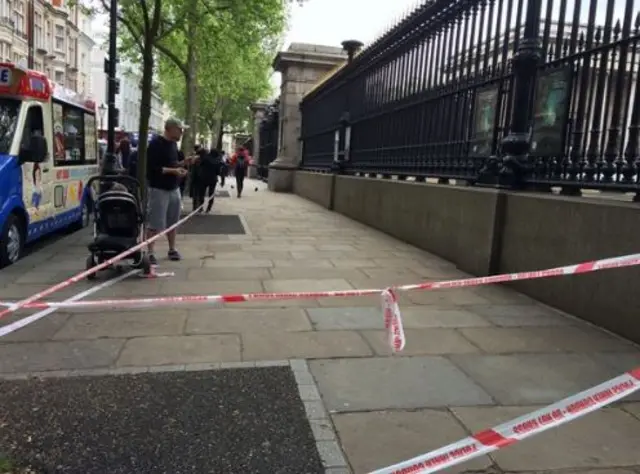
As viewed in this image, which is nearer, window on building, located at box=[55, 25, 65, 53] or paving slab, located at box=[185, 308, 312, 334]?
paving slab, located at box=[185, 308, 312, 334]

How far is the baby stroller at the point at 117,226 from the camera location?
612 centimetres

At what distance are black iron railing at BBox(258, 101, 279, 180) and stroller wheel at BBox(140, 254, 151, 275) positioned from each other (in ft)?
62.5

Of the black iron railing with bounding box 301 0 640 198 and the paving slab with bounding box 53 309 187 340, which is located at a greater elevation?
the black iron railing with bounding box 301 0 640 198

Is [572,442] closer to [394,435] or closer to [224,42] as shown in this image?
[394,435]

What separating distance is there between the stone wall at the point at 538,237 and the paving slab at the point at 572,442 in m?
1.55

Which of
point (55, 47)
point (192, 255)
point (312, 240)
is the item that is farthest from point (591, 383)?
point (55, 47)

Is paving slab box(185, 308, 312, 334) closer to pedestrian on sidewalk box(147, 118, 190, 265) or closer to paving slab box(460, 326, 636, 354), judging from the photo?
paving slab box(460, 326, 636, 354)

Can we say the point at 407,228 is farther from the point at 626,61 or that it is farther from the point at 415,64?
the point at 626,61

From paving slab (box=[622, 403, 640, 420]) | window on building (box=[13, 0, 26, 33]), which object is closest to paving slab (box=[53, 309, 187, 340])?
paving slab (box=[622, 403, 640, 420])

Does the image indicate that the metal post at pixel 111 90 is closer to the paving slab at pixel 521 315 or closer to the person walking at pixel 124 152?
the person walking at pixel 124 152

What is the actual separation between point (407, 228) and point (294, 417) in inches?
259

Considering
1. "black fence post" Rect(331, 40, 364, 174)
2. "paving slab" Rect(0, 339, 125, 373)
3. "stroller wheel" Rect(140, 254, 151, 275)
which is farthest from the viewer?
"black fence post" Rect(331, 40, 364, 174)

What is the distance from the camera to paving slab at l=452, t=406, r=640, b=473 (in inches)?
101

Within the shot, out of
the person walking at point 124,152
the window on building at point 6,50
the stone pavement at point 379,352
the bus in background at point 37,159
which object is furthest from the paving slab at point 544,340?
the window on building at point 6,50
